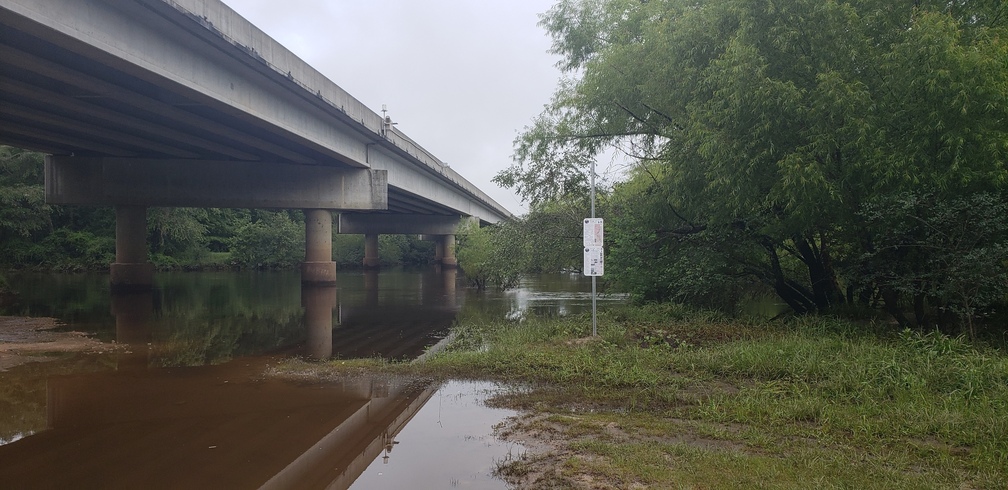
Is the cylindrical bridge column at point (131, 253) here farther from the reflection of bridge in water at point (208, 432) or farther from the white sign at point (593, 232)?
the white sign at point (593, 232)

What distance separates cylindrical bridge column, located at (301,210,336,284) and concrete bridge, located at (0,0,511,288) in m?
0.05

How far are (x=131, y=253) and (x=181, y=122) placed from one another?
488 inches

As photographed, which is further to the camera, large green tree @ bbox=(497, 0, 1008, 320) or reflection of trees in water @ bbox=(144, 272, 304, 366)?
reflection of trees in water @ bbox=(144, 272, 304, 366)

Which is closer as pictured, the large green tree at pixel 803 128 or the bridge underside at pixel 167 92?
the large green tree at pixel 803 128

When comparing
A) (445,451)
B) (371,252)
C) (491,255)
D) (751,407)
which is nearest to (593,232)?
(751,407)

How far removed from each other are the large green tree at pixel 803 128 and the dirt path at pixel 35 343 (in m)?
11.1

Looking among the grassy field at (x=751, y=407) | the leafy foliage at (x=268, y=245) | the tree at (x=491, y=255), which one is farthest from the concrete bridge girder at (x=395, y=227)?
the grassy field at (x=751, y=407)

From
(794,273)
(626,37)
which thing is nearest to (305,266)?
(626,37)

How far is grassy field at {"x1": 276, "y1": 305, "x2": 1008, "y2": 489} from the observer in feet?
16.3

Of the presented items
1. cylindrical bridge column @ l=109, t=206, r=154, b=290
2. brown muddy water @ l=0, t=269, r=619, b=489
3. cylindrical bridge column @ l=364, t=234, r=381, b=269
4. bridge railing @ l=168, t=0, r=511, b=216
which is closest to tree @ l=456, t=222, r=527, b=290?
brown muddy water @ l=0, t=269, r=619, b=489

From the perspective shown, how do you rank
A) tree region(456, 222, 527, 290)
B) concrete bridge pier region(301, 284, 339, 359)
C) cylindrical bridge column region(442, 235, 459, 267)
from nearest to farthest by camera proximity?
concrete bridge pier region(301, 284, 339, 359), tree region(456, 222, 527, 290), cylindrical bridge column region(442, 235, 459, 267)

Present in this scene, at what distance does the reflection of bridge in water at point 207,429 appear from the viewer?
18.3 feet

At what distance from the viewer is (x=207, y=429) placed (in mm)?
6941

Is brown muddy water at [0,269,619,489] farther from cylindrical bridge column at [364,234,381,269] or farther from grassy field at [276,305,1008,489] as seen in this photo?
cylindrical bridge column at [364,234,381,269]
